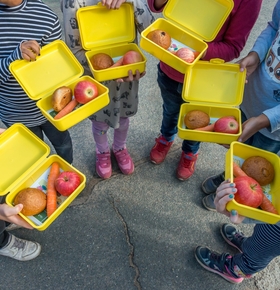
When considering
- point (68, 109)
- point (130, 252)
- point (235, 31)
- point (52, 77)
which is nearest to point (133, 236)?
point (130, 252)

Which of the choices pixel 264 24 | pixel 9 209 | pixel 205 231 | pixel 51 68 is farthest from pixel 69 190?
pixel 264 24

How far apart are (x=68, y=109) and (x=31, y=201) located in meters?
0.49

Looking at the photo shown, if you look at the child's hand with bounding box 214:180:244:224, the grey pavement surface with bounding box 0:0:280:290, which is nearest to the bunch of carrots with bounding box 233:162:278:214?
the child's hand with bounding box 214:180:244:224

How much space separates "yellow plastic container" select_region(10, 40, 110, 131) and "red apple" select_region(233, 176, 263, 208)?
80 cm

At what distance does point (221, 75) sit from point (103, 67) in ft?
2.25

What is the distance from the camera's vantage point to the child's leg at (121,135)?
2.23 m

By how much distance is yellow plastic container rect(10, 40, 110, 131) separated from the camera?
1510 mm

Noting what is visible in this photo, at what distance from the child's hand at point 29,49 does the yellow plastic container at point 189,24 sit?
21.4 inches

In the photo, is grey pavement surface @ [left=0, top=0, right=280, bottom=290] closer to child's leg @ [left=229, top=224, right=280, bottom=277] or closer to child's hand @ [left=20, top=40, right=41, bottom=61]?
child's leg @ [left=229, top=224, right=280, bottom=277]

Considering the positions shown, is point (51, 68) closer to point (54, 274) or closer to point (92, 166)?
point (92, 166)

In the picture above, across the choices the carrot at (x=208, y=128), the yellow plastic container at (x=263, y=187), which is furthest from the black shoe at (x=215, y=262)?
the carrot at (x=208, y=128)

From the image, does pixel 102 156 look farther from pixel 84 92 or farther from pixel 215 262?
pixel 215 262

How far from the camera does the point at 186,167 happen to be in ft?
8.03

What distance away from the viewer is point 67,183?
1453mm
